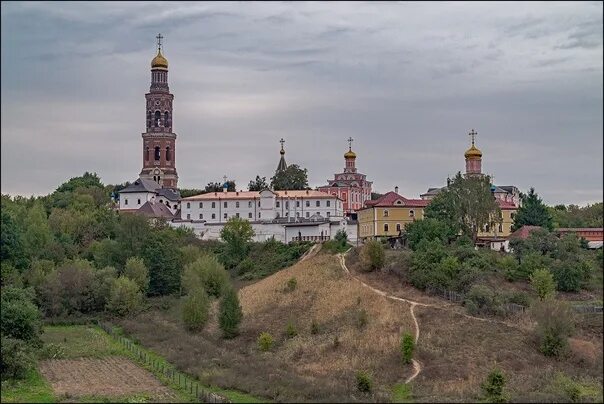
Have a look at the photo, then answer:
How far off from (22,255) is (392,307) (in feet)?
90.4

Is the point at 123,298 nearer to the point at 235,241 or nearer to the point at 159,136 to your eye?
the point at 235,241

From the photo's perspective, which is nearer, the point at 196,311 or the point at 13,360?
the point at 13,360

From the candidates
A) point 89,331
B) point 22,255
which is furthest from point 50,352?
point 22,255

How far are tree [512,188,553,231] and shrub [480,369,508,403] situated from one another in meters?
35.0

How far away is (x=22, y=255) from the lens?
203ft

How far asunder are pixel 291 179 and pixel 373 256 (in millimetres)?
36811

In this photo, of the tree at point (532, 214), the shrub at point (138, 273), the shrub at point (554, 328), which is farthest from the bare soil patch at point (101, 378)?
the tree at point (532, 214)

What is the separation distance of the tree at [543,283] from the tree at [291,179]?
154 feet

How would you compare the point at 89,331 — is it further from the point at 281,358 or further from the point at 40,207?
the point at 40,207

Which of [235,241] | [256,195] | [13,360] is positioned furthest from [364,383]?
[256,195]

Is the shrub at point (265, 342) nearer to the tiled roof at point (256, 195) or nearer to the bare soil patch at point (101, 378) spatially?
the bare soil patch at point (101, 378)

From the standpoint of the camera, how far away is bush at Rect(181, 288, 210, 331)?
51.1 metres

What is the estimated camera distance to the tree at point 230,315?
161 ft

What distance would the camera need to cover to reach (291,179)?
9394cm
